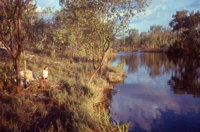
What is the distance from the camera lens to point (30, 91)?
12.0 metres

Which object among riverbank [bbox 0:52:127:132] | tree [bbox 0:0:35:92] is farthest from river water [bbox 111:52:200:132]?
tree [bbox 0:0:35:92]

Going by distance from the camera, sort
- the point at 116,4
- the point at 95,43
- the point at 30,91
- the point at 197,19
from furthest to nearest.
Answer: the point at 197,19
the point at 95,43
the point at 116,4
the point at 30,91

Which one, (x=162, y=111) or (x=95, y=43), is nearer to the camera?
(x=162, y=111)

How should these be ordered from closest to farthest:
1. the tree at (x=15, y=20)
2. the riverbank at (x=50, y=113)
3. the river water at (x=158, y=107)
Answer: the riverbank at (x=50, y=113), the tree at (x=15, y=20), the river water at (x=158, y=107)

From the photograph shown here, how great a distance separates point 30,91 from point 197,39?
57852 mm

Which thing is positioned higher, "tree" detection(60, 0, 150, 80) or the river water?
"tree" detection(60, 0, 150, 80)

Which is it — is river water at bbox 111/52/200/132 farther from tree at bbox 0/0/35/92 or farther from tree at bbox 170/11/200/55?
tree at bbox 170/11/200/55

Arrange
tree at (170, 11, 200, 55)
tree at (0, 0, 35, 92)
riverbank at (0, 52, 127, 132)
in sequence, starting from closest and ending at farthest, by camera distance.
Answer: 1. riverbank at (0, 52, 127, 132)
2. tree at (0, 0, 35, 92)
3. tree at (170, 11, 200, 55)

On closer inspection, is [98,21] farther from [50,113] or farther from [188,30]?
[188,30]

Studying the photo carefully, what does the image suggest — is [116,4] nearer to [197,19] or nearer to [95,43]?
[95,43]

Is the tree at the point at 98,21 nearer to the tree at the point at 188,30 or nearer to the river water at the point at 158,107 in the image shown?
the river water at the point at 158,107

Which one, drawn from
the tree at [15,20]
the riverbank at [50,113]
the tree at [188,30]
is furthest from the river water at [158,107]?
the tree at [188,30]

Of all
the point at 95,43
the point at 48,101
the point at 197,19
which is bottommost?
the point at 48,101

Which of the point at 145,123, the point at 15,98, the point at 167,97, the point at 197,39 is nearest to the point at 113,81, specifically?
the point at 167,97
